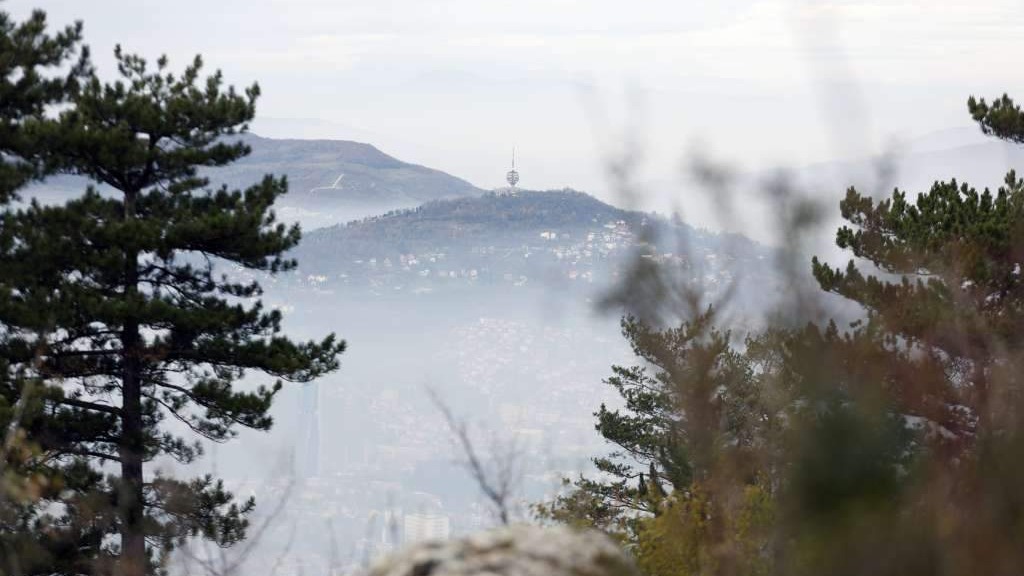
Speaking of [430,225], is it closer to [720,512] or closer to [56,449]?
[56,449]

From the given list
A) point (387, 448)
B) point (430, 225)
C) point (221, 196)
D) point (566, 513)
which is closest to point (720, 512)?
point (566, 513)

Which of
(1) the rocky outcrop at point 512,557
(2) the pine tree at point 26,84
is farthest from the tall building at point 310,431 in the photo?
(1) the rocky outcrop at point 512,557

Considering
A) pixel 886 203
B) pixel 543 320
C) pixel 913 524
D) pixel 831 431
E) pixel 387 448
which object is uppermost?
pixel 387 448

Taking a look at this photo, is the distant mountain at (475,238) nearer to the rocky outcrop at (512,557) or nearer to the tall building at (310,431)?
the tall building at (310,431)

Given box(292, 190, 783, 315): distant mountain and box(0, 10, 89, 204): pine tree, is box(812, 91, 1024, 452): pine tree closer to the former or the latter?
box(0, 10, 89, 204): pine tree

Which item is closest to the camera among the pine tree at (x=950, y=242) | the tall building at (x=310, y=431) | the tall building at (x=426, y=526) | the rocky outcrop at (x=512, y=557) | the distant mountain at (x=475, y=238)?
the rocky outcrop at (x=512, y=557)

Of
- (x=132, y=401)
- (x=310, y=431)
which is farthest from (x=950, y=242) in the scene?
(x=310, y=431)
